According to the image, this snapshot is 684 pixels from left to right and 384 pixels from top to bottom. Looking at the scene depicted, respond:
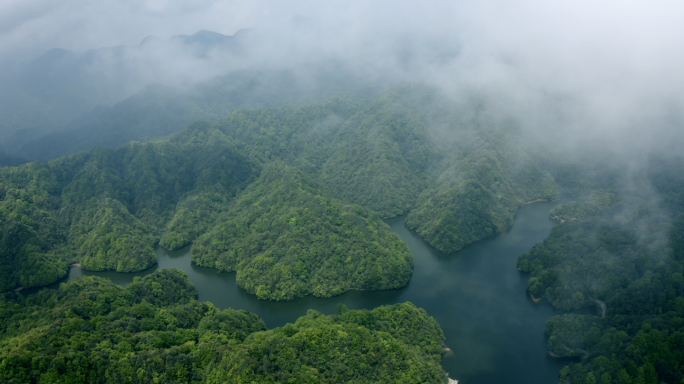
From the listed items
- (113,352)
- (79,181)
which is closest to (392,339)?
(113,352)

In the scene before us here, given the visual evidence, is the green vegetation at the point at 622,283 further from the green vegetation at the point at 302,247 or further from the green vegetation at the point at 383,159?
the green vegetation at the point at 383,159

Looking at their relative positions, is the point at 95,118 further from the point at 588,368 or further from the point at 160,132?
the point at 588,368

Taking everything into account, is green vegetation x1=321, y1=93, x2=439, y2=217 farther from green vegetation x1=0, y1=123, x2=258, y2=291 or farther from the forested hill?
green vegetation x1=0, y1=123, x2=258, y2=291

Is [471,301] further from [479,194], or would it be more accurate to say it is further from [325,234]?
[479,194]

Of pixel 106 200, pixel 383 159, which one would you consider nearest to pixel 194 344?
pixel 106 200

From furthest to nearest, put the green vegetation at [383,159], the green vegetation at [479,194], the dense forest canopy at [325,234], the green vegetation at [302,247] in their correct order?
the green vegetation at [383,159], the green vegetation at [479,194], the green vegetation at [302,247], the dense forest canopy at [325,234]

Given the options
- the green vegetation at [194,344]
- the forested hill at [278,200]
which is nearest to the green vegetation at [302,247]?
the forested hill at [278,200]
